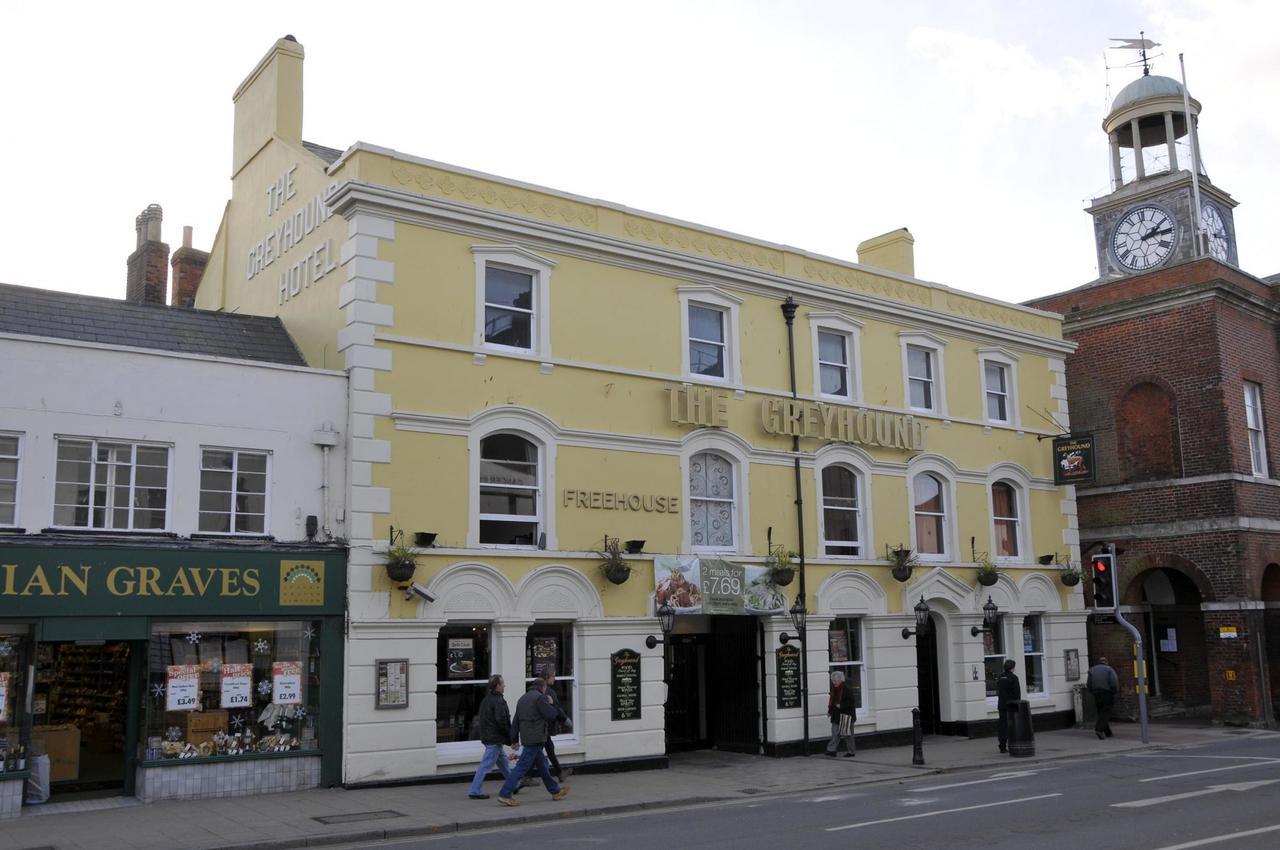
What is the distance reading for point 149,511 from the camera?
15.9 meters

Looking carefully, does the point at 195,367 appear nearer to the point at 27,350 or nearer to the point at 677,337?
the point at 27,350

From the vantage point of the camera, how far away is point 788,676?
21.4 meters

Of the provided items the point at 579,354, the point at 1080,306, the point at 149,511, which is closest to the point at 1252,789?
the point at 579,354

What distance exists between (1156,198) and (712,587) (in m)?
19.8

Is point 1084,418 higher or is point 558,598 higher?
point 1084,418

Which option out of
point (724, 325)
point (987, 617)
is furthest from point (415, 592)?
point (987, 617)

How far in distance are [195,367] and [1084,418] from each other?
→ 71.9 ft

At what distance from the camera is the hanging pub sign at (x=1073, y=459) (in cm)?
2622

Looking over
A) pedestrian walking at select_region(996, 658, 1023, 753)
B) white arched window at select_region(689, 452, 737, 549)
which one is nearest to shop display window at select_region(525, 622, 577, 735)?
white arched window at select_region(689, 452, 737, 549)

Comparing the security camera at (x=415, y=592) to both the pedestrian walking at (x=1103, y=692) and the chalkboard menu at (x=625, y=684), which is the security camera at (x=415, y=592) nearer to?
the chalkboard menu at (x=625, y=684)

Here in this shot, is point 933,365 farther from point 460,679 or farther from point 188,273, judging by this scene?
point 188,273

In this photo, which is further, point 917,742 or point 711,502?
point 711,502

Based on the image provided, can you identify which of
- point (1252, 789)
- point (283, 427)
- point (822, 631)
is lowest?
point (1252, 789)

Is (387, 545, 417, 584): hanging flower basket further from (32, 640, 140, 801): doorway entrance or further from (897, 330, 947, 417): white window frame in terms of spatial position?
(897, 330, 947, 417): white window frame
